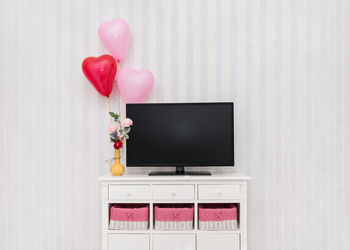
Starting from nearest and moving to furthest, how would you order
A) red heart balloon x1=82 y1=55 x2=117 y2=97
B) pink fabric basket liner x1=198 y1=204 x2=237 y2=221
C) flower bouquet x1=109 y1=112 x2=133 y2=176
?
pink fabric basket liner x1=198 y1=204 x2=237 y2=221, flower bouquet x1=109 y1=112 x2=133 y2=176, red heart balloon x1=82 y1=55 x2=117 y2=97

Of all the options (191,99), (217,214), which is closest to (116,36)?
(191,99)

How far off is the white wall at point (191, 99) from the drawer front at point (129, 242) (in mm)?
421

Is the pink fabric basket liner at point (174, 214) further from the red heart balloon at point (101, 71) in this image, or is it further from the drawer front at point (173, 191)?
the red heart balloon at point (101, 71)

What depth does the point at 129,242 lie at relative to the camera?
7.08 feet

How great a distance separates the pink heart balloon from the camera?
7.82 ft

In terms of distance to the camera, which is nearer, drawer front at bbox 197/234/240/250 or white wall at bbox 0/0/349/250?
drawer front at bbox 197/234/240/250

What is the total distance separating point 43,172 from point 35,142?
262mm

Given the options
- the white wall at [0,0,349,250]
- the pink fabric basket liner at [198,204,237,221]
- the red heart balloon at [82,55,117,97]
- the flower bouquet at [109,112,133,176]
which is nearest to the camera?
the pink fabric basket liner at [198,204,237,221]

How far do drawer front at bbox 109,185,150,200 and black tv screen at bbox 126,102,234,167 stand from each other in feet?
0.65

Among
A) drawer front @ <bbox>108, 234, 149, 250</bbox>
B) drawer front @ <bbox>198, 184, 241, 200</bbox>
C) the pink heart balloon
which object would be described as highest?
the pink heart balloon

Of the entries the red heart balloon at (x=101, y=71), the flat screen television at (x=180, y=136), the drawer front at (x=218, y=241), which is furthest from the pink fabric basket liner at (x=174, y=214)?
the red heart balloon at (x=101, y=71)

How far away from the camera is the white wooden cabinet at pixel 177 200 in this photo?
84.7 inches

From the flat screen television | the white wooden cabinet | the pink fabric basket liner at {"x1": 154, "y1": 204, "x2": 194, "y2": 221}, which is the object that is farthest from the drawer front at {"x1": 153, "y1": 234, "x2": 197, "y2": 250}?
the flat screen television

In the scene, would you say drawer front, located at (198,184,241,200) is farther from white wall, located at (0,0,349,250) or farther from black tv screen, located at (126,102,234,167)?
white wall, located at (0,0,349,250)
